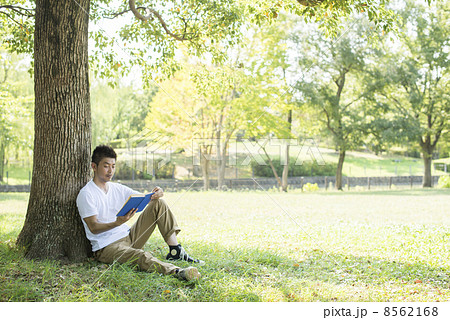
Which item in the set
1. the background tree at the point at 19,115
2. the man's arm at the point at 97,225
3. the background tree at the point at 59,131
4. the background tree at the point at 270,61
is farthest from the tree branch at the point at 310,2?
the background tree at the point at 19,115

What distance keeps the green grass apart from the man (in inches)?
5.3

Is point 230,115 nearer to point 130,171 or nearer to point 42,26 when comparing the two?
point 130,171

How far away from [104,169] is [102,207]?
401 mm

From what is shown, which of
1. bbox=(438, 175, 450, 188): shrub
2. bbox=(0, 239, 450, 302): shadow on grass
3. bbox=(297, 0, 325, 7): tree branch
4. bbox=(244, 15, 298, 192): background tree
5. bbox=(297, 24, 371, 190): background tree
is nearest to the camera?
bbox=(0, 239, 450, 302): shadow on grass

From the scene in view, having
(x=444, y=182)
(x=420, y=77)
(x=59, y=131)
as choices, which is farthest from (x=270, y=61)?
(x=59, y=131)

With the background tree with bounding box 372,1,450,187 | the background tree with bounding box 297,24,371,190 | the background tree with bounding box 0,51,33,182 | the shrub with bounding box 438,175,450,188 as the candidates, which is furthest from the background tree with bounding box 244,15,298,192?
the background tree with bounding box 0,51,33,182

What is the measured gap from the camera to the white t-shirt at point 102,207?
4133 millimetres

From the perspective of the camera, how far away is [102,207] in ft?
14.0

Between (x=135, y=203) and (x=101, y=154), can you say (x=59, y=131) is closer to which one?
(x=101, y=154)

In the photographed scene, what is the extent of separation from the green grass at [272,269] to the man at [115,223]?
13 centimetres

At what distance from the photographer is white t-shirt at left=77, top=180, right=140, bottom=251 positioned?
13.6ft

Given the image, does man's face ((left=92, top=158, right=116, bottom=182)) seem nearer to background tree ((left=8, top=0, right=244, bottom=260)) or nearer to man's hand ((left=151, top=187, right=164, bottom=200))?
background tree ((left=8, top=0, right=244, bottom=260))

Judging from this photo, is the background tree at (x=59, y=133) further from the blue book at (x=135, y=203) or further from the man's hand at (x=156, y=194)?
the man's hand at (x=156, y=194)

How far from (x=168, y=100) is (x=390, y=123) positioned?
11.3m
